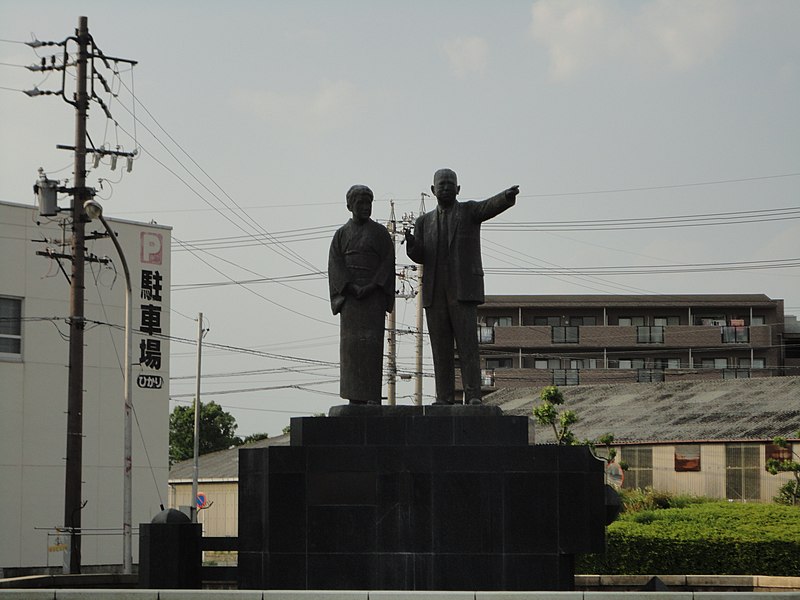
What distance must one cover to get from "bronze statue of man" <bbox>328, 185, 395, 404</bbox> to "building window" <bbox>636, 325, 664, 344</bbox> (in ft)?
166

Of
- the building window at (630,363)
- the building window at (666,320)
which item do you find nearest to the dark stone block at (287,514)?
the building window at (630,363)

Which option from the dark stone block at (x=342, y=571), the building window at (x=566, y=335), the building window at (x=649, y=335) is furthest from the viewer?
the building window at (x=566, y=335)

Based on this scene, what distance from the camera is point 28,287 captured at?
3284 centimetres

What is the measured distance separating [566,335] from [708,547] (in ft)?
141

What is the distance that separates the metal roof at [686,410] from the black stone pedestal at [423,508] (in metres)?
26.8

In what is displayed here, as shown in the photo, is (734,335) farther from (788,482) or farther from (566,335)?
(788,482)

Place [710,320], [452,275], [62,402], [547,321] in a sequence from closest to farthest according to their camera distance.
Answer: [452,275] < [62,402] < [710,320] < [547,321]

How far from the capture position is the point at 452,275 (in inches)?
575

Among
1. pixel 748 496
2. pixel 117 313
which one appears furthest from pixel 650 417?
pixel 117 313

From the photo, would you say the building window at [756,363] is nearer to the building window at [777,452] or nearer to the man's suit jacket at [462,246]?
the building window at [777,452]

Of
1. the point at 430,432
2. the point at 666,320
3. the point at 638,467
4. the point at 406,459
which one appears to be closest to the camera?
the point at 406,459

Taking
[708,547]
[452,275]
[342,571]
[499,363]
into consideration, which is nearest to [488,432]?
[452,275]

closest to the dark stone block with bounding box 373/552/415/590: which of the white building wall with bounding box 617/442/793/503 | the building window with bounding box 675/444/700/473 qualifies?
the white building wall with bounding box 617/442/793/503

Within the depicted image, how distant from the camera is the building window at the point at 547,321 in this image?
6594cm
